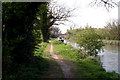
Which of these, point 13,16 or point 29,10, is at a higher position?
point 29,10

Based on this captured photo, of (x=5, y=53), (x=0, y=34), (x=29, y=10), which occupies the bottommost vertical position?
(x=5, y=53)

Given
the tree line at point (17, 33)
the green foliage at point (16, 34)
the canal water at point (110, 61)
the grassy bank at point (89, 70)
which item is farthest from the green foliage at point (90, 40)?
the green foliage at point (16, 34)

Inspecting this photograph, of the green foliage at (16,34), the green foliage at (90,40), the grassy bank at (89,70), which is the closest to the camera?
the green foliage at (16,34)

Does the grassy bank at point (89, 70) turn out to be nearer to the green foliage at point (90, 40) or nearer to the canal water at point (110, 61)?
the canal water at point (110, 61)

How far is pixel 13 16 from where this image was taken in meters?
6.71

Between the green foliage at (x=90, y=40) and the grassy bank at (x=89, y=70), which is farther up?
the green foliage at (x=90, y=40)

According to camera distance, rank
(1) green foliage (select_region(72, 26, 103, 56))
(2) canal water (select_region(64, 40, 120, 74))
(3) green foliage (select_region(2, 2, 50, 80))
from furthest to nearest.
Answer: (1) green foliage (select_region(72, 26, 103, 56))
(2) canal water (select_region(64, 40, 120, 74))
(3) green foliage (select_region(2, 2, 50, 80))

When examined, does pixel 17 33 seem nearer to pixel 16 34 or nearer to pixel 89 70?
pixel 16 34

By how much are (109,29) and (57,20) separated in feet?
49.9

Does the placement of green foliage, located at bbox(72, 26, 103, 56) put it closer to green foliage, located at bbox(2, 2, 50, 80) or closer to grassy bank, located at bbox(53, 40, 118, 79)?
grassy bank, located at bbox(53, 40, 118, 79)

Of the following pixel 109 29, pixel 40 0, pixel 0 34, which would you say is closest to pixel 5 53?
pixel 0 34

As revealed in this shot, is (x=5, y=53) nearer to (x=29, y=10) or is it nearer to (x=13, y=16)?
(x=13, y=16)

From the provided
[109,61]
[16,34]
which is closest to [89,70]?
[16,34]

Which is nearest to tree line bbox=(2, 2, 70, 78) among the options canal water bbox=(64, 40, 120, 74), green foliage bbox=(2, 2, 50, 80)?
green foliage bbox=(2, 2, 50, 80)
